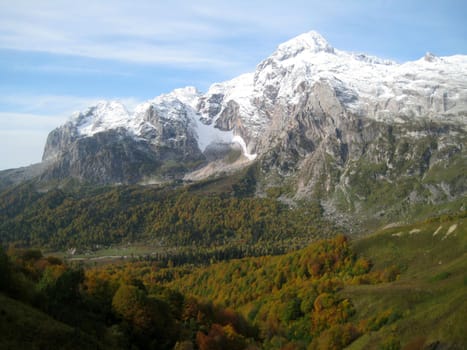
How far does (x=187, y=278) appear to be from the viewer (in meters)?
181

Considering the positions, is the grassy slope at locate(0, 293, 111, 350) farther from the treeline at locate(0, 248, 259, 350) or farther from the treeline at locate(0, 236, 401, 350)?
the treeline at locate(0, 236, 401, 350)

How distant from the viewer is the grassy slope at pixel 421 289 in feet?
166

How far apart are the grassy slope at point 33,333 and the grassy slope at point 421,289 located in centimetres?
3865

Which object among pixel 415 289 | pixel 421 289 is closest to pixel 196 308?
pixel 415 289

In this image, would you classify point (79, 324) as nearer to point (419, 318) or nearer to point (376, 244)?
point (419, 318)

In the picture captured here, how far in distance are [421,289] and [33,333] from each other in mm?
61766

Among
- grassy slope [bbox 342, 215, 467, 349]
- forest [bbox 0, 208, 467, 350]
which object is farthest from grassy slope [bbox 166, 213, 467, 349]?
forest [bbox 0, 208, 467, 350]

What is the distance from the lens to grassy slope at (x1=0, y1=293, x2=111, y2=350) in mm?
34594

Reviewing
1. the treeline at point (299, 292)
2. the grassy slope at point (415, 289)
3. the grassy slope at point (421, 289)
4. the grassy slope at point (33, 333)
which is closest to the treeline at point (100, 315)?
the grassy slope at point (33, 333)

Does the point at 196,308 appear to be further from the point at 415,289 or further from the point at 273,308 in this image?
the point at 415,289

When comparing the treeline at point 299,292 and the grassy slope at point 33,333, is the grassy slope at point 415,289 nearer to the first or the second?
the treeline at point 299,292

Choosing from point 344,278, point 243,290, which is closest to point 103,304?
point 344,278

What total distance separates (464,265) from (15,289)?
74095 millimetres

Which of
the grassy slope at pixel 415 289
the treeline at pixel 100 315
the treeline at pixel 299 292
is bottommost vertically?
the treeline at pixel 299 292
